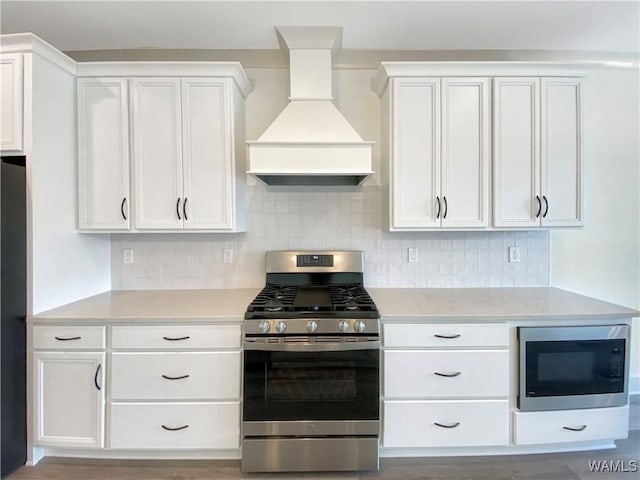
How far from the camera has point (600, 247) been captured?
9.09 feet

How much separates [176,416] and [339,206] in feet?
5.77

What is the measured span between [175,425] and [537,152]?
286 centimetres

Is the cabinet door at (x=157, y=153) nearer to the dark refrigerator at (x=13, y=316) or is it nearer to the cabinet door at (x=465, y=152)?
the dark refrigerator at (x=13, y=316)

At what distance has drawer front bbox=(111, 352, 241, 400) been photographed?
6.39 feet

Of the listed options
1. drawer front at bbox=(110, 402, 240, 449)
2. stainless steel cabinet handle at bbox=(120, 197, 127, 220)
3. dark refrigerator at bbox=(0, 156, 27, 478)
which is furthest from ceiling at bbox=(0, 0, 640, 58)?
drawer front at bbox=(110, 402, 240, 449)

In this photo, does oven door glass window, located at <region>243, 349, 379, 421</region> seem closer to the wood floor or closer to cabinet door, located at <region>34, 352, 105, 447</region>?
the wood floor

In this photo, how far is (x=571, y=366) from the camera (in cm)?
200

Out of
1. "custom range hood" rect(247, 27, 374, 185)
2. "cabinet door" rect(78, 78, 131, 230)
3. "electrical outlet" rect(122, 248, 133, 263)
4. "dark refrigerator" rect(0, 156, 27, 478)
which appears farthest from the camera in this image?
"electrical outlet" rect(122, 248, 133, 263)

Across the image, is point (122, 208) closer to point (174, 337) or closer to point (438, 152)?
point (174, 337)

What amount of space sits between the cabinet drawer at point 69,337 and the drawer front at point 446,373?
164 cm

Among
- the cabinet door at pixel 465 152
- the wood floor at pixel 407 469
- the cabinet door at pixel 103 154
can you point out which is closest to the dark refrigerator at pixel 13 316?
the wood floor at pixel 407 469

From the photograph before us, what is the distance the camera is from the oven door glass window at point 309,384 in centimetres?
190

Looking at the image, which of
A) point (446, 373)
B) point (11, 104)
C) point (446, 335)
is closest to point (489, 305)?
point (446, 335)

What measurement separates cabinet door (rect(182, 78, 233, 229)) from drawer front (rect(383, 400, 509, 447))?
5.23ft
